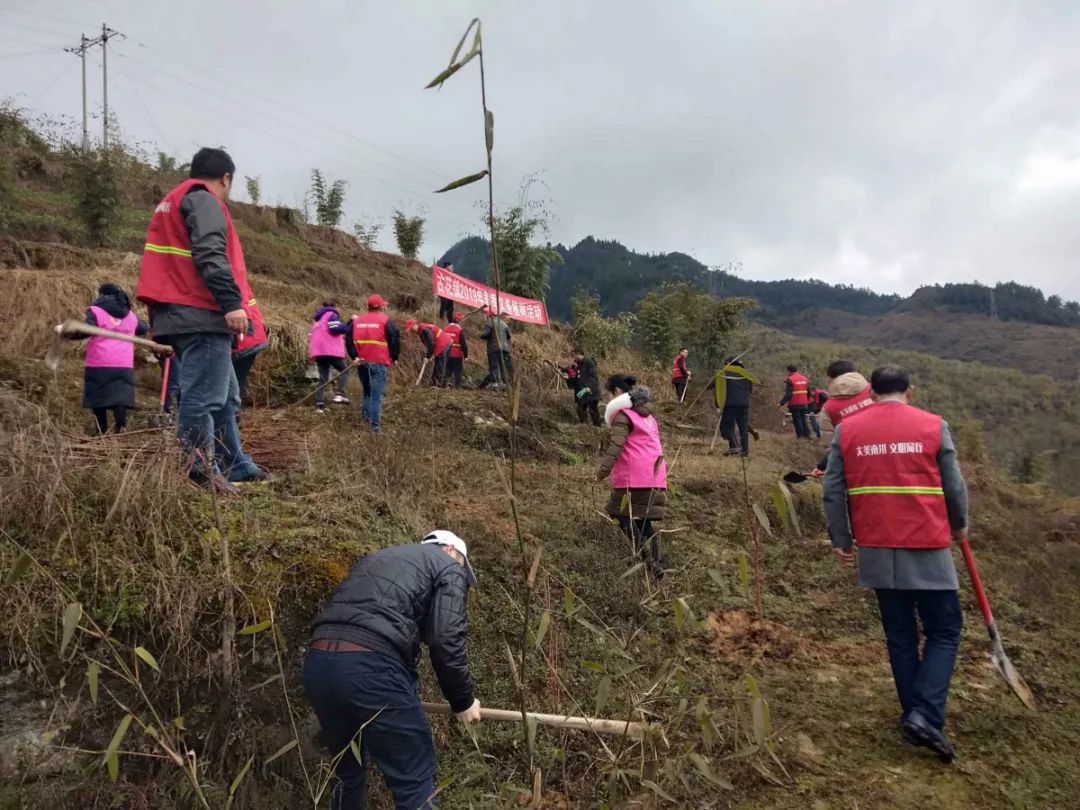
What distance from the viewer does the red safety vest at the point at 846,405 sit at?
5.11 metres

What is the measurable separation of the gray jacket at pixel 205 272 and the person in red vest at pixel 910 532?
3135mm

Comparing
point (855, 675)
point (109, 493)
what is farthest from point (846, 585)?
point (109, 493)

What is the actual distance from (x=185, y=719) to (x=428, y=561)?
106 cm

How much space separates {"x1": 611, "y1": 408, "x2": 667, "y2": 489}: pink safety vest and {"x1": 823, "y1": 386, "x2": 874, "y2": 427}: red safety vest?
4.62 feet

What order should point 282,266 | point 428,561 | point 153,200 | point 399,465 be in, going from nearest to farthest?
point 428,561, point 399,465, point 282,266, point 153,200

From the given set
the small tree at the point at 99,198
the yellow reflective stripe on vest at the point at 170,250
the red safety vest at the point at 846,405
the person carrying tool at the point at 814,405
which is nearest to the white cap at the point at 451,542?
the yellow reflective stripe on vest at the point at 170,250

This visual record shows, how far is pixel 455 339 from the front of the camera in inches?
495

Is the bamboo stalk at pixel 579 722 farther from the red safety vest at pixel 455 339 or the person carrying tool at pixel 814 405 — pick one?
the person carrying tool at pixel 814 405

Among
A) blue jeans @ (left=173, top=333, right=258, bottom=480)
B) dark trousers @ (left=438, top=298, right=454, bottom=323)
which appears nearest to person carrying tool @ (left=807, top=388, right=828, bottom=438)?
dark trousers @ (left=438, top=298, right=454, bottom=323)

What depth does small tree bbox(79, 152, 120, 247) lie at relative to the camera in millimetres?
14164

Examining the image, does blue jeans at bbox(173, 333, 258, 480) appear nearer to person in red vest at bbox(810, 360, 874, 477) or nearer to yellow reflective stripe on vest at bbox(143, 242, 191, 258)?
yellow reflective stripe on vest at bbox(143, 242, 191, 258)

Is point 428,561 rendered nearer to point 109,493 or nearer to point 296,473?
point 109,493

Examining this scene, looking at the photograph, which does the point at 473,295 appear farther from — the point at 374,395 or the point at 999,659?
the point at 999,659

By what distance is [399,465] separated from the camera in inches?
200
